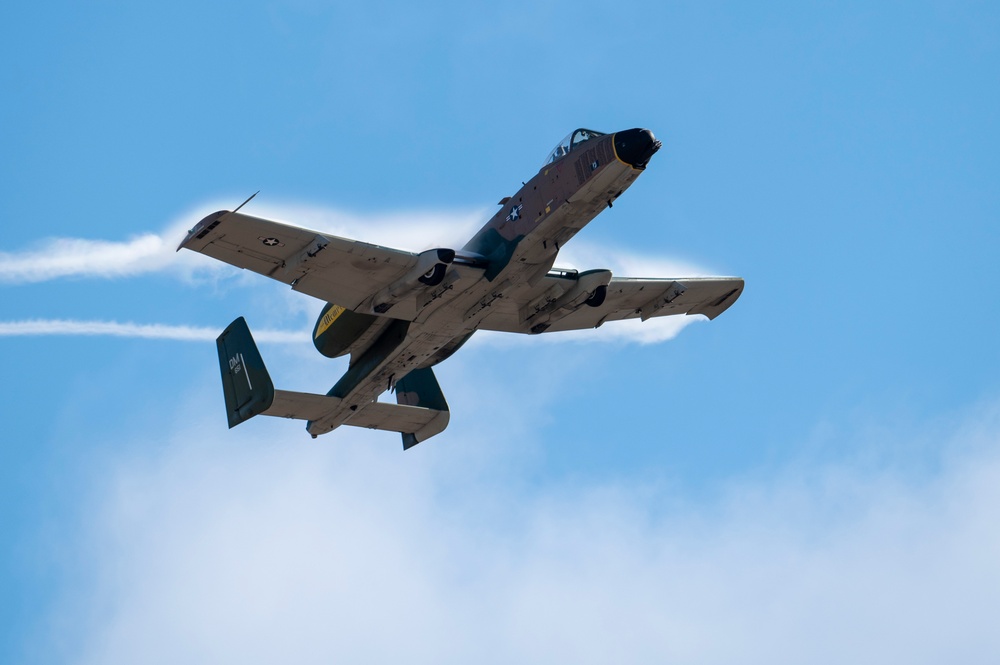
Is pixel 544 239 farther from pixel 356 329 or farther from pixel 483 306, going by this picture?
pixel 356 329

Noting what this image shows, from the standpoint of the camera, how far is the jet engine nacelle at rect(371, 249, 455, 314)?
126ft

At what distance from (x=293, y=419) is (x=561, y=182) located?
11.9 meters

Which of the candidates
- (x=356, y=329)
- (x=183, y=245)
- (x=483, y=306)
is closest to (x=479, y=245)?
(x=483, y=306)

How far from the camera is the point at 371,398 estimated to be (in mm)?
44000

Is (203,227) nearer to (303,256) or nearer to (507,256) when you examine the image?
(303,256)

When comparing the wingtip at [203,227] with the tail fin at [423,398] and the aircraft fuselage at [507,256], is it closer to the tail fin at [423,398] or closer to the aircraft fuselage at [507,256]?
the aircraft fuselage at [507,256]

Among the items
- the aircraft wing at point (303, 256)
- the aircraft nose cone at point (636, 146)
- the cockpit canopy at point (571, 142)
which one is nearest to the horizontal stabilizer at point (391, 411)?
the aircraft wing at point (303, 256)

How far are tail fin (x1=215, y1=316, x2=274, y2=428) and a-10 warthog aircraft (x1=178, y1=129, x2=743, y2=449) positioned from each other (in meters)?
0.04

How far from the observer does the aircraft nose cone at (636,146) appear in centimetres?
3712

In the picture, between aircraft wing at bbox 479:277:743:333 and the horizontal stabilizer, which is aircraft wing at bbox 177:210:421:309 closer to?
the horizontal stabilizer

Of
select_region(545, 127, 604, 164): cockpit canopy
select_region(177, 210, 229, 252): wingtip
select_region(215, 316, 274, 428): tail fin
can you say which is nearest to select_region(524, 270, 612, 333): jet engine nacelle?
select_region(545, 127, 604, 164): cockpit canopy

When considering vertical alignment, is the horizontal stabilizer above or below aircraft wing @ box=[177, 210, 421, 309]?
below

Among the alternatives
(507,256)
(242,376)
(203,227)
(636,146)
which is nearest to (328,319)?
(242,376)

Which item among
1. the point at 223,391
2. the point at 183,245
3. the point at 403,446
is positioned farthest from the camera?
the point at 403,446
